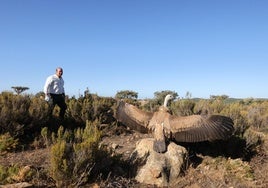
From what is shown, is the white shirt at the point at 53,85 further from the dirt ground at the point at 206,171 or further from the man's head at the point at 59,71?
the dirt ground at the point at 206,171

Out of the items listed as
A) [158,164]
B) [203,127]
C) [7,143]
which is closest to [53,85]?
[7,143]

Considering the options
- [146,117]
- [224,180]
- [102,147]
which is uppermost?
[146,117]

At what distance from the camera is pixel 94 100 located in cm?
1032

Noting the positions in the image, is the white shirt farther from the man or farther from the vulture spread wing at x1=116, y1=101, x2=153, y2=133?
the vulture spread wing at x1=116, y1=101, x2=153, y2=133

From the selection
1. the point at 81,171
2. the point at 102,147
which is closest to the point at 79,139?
the point at 102,147

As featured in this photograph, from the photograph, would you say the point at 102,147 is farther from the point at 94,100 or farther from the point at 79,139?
the point at 94,100

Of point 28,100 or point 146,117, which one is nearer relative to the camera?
point 146,117

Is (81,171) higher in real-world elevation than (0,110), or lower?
lower

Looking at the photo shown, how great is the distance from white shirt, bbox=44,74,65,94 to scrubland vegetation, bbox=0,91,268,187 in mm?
488

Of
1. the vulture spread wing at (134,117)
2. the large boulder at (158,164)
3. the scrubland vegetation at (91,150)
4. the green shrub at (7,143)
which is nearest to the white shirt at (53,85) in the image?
the scrubland vegetation at (91,150)

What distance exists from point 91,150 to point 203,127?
2227 mm

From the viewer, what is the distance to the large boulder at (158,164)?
6.09m

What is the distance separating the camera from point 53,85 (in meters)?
9.13

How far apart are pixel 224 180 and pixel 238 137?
218 cm
